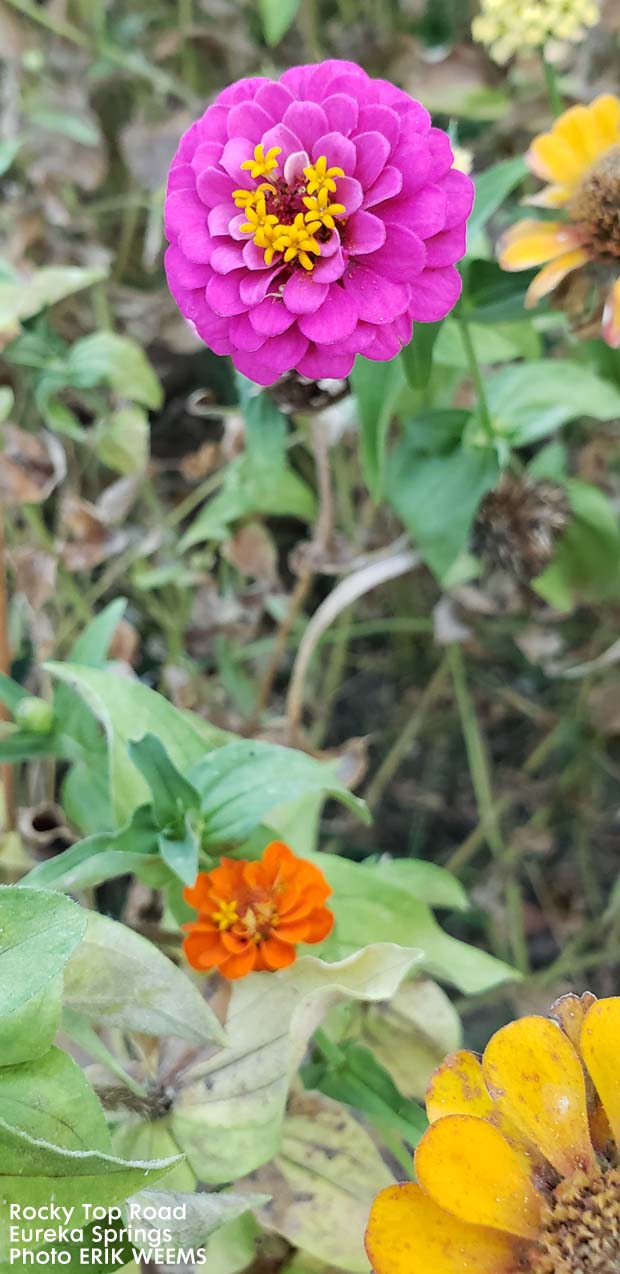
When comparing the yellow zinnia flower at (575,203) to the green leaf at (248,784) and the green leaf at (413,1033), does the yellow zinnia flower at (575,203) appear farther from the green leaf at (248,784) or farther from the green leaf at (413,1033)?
the green leaf at (413,1033)

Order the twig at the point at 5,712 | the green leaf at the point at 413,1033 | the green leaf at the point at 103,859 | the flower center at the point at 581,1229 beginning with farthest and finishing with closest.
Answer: the twig at the point at 5,712, the green leaf at the point at 413,1033, the green leaf at the point at 103,859, the flower center at the point at 581,1229

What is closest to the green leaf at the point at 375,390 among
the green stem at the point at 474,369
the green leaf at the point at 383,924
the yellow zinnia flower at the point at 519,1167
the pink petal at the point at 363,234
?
the green stem at the point at 474,369

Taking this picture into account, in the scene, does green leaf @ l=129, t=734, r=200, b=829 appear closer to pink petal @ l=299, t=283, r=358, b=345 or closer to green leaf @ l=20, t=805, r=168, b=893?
green leaf @ l=20, t=805, r=168, b=893

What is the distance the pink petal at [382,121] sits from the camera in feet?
1.31

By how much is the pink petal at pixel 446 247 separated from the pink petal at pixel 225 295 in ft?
0.26

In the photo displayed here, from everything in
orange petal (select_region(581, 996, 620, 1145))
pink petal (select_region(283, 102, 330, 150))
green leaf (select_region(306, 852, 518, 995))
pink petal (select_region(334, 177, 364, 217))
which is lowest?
green leaf (select_region(306, 852, 518, 995))

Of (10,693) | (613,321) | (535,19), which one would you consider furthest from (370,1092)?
(535,19)

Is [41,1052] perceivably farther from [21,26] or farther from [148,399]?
[21,26]

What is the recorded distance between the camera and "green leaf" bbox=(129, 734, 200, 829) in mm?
467

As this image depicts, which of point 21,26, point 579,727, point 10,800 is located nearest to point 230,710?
point 10,800

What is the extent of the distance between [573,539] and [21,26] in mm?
655

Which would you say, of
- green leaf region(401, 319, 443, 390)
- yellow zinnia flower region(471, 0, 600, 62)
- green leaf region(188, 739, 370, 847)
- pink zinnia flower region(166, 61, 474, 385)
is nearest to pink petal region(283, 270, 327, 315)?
pink zinnia flower region(166, 61, 474, 385)

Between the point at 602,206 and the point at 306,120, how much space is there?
0.19m

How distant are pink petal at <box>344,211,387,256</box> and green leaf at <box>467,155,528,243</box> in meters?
0.18
